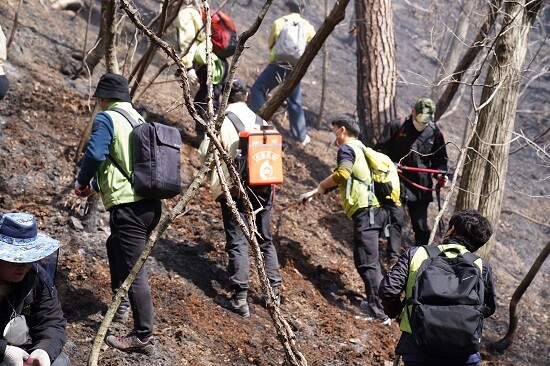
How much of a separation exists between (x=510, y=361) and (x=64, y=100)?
223 inches

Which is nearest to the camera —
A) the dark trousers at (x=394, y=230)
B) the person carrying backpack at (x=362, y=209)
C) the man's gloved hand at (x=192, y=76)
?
the person carrying backpack at (x=362, y=209)

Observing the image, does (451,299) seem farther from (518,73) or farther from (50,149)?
(50,149)

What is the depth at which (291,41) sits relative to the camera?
980 centimetres

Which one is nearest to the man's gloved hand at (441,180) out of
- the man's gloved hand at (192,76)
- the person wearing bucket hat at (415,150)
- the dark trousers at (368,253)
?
the person wearing bucket hat at (415,150)

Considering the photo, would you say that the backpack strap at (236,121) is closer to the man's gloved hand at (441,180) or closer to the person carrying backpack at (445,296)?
the person carrying backpack at (445,296)

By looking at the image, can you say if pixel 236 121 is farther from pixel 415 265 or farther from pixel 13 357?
pixel 13 357

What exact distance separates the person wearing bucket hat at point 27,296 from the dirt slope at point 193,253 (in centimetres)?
126

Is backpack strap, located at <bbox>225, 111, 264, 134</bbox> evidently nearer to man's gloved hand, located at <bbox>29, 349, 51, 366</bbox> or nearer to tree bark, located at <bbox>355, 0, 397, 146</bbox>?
man's gloved hand, located at <bbox>29, 349, 51, 366</bbox>

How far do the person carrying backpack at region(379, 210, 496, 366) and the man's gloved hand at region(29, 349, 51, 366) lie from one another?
1968 mm

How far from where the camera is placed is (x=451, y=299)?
14.1ft

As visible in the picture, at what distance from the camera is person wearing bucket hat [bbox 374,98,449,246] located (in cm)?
794

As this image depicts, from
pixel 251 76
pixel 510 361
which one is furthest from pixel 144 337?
A: pixel 251 76

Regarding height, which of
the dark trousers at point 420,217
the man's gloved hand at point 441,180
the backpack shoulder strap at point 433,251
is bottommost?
the dark trousers at point 420,217

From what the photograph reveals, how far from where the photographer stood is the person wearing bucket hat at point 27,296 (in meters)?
3.57
